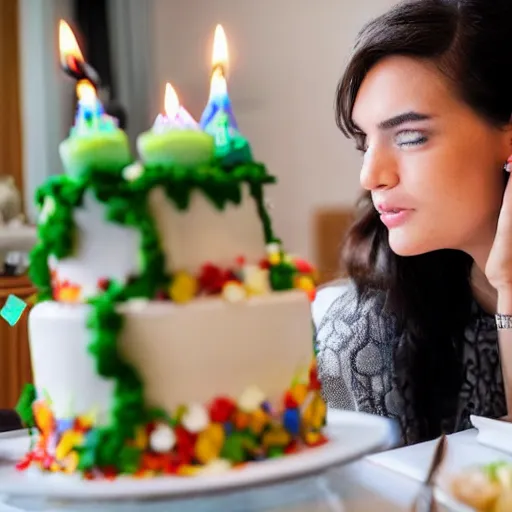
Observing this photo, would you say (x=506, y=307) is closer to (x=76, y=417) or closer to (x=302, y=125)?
(x=76, y=417)

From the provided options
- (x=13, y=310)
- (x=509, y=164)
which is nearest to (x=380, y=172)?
(x=509, y=164)

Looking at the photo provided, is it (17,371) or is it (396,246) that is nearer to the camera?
(396,246)

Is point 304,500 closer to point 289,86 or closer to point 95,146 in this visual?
point 95,146

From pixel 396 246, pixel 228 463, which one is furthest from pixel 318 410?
pixel 396 246

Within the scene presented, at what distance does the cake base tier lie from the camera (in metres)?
0.68


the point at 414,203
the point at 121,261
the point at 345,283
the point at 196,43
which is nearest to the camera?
the point at 121,261

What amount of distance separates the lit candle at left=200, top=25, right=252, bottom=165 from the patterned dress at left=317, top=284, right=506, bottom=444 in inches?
31.1

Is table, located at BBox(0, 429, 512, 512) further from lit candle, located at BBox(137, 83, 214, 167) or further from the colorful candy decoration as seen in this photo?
lit candle, located at BBox(137, 83, 214, 167)

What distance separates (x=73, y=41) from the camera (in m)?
0.86

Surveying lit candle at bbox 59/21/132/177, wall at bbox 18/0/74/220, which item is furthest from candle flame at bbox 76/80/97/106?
wall at bbox 18/0/74/220

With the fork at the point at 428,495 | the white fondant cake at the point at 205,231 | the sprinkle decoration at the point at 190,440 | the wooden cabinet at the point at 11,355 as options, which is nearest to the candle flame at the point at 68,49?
the white fondant cake at the point at 205,231

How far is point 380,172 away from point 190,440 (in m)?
0.63

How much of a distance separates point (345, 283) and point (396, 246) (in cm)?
56

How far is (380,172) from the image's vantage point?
116cm
